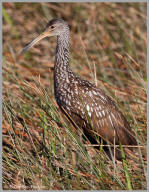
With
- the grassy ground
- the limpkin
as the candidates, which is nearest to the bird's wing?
the limpkin

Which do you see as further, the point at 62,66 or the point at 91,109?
the point at 62,66

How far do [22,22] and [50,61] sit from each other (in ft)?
4.33

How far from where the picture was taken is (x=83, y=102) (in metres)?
3.90

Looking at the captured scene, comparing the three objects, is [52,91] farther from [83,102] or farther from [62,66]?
[83,102]

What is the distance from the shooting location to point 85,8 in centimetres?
706

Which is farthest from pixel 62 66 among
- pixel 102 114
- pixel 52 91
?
pixel 52 91

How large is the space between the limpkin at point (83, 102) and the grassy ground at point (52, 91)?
0.48 feet

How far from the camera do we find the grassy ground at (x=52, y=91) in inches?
130

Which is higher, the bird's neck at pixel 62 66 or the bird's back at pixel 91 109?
the bird's neck at pixel 62 66

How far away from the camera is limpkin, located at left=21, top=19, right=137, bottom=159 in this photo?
3.88 m

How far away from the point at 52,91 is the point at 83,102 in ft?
3.19

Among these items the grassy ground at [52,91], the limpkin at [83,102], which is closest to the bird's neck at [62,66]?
the limpkin at [83,102]

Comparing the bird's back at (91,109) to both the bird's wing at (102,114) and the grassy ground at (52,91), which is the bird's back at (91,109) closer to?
the bird's wing at (102,114)

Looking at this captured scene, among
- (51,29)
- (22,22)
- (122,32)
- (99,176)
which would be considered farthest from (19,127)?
(22,22)
